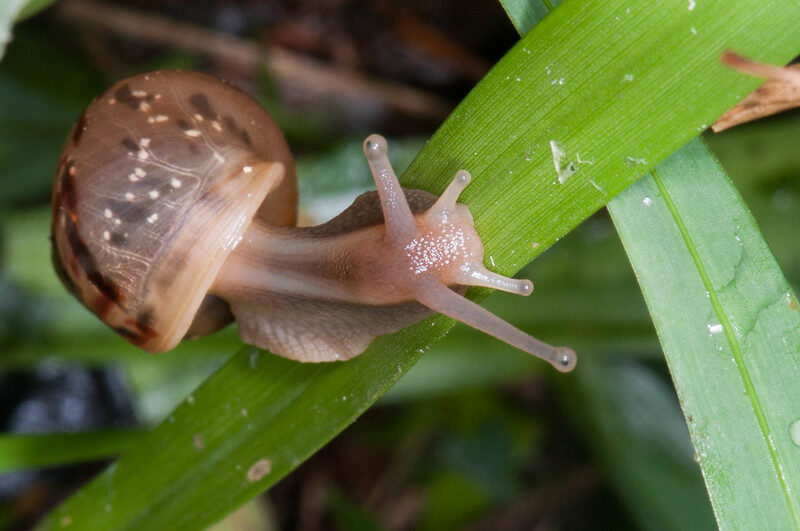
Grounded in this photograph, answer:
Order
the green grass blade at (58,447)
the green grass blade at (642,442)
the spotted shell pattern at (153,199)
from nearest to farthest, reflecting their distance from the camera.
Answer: the spotted shell pattern at (153,199) < the green grass blade at (58,447) < the green grass blade at (642,442)

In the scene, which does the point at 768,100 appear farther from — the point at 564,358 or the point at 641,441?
the point at 641,441

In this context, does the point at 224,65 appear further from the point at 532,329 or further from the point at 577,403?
the point at 577,403

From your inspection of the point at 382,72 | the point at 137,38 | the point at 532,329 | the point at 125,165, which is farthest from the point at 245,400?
the point at 137,38

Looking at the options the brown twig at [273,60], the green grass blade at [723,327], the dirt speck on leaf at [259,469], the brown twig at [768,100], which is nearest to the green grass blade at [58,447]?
the dirt speck on leaf at [259,469]

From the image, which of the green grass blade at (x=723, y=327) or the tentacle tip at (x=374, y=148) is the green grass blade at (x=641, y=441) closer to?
the green grass blade at (x=723, y=327)

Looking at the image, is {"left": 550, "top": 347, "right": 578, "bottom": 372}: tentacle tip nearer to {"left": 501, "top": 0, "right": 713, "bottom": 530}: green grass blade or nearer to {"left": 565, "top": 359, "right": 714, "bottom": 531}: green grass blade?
{"left": 501, "top": 0, "right": 713, "bottom": 530}: green grass blade
